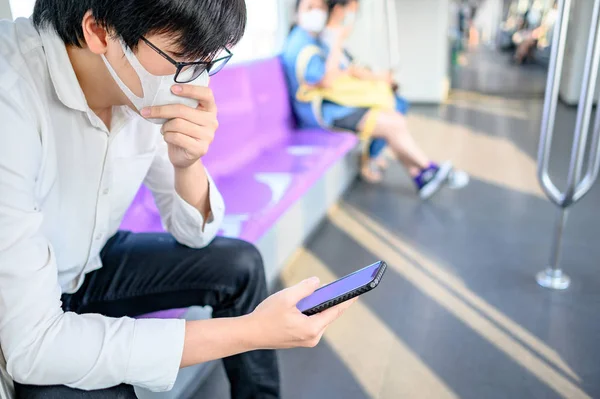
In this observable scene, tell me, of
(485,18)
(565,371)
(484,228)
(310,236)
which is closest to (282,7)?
(310,236)

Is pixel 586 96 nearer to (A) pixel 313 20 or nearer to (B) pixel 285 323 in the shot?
(B) pixel 285 323

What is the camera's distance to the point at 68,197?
1.03 meters

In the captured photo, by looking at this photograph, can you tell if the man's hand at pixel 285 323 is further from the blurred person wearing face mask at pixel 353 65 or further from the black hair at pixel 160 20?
the blurred person wearing face mask at pixel 353 65

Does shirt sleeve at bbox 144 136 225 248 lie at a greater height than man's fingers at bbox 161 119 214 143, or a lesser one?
lesser

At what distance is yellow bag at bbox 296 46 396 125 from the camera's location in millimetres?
3174

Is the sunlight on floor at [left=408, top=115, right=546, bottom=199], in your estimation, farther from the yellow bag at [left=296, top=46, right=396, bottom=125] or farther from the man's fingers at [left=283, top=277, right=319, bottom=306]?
the man's fingers at [left=283, top=277, right=319, bottom=306]

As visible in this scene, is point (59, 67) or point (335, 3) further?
point (335, 3)

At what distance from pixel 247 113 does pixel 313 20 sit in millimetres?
726

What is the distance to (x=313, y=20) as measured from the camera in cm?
304

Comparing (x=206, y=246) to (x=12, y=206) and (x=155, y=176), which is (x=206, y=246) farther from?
(x=12, y=206)

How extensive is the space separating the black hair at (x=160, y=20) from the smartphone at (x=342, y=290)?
1.56 feet

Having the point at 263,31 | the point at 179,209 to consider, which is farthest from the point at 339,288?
the point at 263,31

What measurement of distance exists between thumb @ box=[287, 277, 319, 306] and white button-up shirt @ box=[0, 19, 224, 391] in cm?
19

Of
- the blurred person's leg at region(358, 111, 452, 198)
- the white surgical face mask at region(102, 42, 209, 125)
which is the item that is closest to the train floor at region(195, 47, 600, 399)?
the blurred person's leg at region(358, 111, 452, 198)
